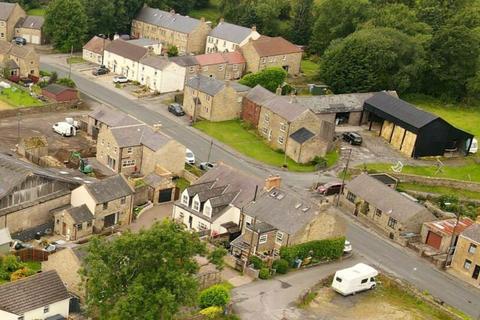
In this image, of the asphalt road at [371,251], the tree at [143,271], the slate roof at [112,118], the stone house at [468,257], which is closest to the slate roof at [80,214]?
the asphalt road at [371,251]

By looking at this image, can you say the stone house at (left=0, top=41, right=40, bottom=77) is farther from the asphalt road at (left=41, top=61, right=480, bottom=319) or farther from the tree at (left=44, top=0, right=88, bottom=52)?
the asphalt road at (left=41, top=61, right=480, bottom=319)

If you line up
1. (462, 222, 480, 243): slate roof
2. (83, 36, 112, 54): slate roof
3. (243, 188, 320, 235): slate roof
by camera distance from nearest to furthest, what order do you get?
(243, 188, 320, 235): slate roof < (462, 222, 480, 243): slate roof < (83, 36, 112, 54): slate roof

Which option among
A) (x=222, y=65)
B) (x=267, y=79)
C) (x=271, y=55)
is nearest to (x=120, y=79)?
(x=222, y=65)

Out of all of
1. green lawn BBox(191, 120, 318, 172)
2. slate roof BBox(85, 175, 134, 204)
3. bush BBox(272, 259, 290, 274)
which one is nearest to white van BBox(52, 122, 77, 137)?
green lawn BBox(191, 120, 318, 172)

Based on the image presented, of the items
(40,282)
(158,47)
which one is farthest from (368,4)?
(40,282)

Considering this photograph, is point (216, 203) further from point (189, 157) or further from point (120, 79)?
point (120, 79)

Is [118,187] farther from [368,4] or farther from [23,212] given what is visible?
[368,4]

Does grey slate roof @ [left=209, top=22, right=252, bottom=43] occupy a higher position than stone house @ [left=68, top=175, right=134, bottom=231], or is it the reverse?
grey slate roof @ [left=209, top=22, right=252, bottom=43]
